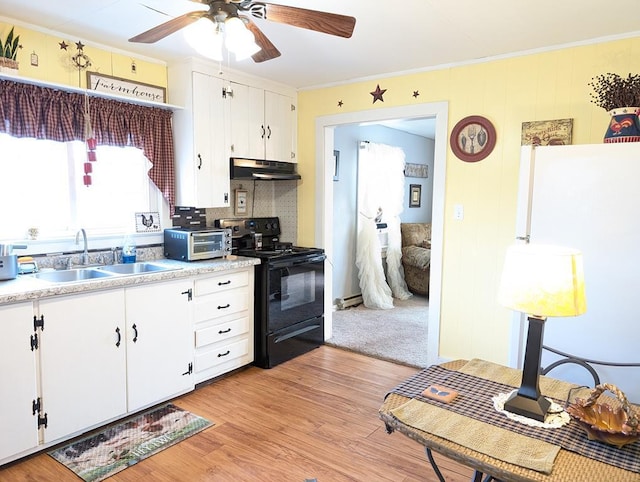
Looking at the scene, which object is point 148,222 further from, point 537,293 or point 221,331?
point 537,293

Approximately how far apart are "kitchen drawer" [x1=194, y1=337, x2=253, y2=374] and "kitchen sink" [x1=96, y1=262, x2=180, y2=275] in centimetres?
64

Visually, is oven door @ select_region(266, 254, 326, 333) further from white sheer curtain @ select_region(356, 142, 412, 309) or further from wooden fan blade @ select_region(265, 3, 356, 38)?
wooden fan blade @ select_region(265, 3, 356, 38)

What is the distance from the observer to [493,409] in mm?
1421

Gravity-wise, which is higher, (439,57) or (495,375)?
(439,57)

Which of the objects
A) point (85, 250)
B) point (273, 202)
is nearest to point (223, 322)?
point (85, 250)

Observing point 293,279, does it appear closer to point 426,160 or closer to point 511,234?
point 511,234

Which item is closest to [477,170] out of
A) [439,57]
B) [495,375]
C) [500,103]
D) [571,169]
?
[500,103]

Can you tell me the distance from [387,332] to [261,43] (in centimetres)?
317

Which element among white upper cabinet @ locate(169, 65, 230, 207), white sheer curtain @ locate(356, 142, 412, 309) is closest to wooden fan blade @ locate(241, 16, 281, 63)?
white upper cabinet @ locate(169, 65, 230, 207)

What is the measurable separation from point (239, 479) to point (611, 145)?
Answer: 2.39 metres

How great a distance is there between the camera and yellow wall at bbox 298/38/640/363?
2836mm

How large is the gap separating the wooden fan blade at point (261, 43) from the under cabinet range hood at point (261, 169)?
137cm

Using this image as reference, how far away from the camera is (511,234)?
314 centimetres

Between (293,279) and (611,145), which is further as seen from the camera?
(293,279)
